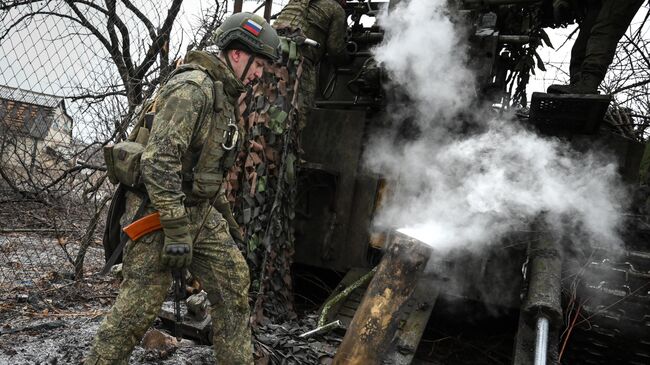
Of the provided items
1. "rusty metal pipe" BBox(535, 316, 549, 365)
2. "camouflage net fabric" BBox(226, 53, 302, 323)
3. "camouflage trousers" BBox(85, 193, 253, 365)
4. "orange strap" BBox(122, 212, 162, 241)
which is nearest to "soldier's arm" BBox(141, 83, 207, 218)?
"orange strap" BBox(122, 212, 162, 241)

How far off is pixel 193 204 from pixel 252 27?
1.22m

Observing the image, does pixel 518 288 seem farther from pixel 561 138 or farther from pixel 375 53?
pixel 375 53

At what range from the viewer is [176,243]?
2857 mm

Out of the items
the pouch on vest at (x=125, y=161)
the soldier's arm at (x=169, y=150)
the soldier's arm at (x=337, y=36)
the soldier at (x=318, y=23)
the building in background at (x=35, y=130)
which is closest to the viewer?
the soldier's arm at (x=169, y=150)

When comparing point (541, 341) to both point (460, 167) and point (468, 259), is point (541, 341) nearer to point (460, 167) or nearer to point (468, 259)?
point (468, 259)

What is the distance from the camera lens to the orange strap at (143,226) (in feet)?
9.62

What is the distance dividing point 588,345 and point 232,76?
12.4 ft

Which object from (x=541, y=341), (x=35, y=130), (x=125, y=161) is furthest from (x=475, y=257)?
(x=35, y=130)

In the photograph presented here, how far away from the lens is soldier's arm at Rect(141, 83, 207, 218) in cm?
284

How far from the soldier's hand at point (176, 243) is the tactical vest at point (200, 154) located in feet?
1.14

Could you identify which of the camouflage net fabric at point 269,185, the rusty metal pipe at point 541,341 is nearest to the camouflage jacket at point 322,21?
the camouflage net fabric at point 269,185

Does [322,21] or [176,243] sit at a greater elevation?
[322,21]

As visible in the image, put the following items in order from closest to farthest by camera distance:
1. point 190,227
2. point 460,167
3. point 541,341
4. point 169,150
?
1. point 169,150
2. point 190,227
3. point 541,341
4. point 460,167

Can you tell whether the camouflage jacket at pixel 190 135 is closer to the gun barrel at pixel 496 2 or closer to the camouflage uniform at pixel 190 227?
the camouflage uniform at pixel 190 227
